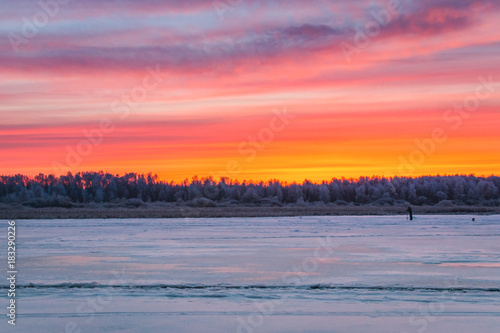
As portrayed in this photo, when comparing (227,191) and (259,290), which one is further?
(227,191)

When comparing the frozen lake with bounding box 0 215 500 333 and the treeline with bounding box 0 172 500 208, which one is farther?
the treeline with bounding box 0 172 500 208

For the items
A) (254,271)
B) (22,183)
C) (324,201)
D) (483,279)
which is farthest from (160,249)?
(22,183)

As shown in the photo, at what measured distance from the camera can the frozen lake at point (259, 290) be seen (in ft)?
32.9

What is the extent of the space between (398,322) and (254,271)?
270 inches

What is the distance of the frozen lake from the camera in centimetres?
1002

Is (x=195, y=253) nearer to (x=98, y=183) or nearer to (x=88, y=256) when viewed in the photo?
(x=88, y=256)

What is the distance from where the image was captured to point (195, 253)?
70.8ft

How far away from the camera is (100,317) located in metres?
10.5

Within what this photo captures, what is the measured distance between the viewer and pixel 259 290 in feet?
43.4

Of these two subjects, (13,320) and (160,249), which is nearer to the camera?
(13,320)

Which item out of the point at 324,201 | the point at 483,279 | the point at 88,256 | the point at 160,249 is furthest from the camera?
the point at 324,201

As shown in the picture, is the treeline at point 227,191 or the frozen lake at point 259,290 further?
the treeline at point 227,191

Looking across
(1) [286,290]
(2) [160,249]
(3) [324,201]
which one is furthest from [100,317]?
(3) [324,201]

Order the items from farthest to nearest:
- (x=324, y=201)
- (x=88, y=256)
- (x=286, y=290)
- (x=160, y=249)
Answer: (x=324, y=201) → (x=160, y=249) → (x=88, y=256) → (x=286, y=290)
